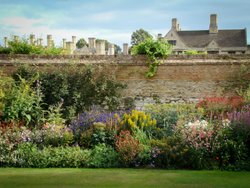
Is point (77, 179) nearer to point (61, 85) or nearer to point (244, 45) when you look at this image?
point (61, 85)

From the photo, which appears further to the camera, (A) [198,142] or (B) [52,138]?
(B) [52,138]

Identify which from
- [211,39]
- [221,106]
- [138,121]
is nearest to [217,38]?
[211,39]

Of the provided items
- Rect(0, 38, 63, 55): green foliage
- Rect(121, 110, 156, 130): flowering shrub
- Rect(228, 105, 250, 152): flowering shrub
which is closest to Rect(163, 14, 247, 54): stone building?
Rect(0, 38, 63, 55): green foliage

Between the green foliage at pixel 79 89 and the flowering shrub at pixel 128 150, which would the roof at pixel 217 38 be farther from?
the flowering shrub at pixel 128 150

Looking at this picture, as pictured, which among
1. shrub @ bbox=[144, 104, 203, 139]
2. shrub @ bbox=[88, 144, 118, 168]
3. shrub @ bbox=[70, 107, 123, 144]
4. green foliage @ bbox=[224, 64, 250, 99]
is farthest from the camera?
green foliage @ bbox=[224, 64, 250, 99]

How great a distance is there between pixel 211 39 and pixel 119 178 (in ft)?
153

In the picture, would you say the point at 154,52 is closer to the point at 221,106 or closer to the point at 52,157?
the point at 221,106

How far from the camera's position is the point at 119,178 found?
8008 mm

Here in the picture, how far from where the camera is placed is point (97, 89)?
15.4m

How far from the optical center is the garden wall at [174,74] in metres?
15.6

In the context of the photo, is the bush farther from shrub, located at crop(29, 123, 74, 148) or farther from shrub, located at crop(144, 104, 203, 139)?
shrub, located at crop(144, 104, 203, 139)

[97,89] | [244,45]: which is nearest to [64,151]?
[97,89]

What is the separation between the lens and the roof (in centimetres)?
5100

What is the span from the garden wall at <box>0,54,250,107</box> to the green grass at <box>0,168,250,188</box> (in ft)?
23.9
